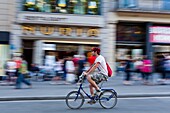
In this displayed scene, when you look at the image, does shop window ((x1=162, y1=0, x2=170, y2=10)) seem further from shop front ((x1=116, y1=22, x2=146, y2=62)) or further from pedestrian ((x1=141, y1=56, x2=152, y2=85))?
pedestrian ((x1=141, y1=56, x2=152, y2=85))

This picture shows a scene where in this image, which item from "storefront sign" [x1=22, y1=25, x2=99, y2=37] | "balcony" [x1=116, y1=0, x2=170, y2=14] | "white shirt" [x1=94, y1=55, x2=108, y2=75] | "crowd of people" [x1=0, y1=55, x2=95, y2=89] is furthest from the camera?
"balcony" [x1=116, y1=0, x2=170, y2=14]

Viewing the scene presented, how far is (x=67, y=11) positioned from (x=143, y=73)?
624cm

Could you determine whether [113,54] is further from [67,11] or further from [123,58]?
[67,11]

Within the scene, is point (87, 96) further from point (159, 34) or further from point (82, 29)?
point (159, 34)

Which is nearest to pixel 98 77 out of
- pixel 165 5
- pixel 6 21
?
pixel 6 21

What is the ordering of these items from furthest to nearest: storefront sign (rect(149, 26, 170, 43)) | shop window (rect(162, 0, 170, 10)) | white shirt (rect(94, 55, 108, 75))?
storefront sign (rect(149, 26, 170, 43)), shop window (rect(162, 0, 170, 10)), white shirt (rect(94, 55, 108, 75))

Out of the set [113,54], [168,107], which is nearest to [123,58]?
[113,54]

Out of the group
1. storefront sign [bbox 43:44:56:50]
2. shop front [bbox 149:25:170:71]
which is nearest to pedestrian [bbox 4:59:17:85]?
storefront sign [bbox 43:44:56:50]

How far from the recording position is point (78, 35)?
19.8m

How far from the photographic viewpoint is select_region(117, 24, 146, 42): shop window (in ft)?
68.7

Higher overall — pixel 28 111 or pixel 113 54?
pixel 113 54

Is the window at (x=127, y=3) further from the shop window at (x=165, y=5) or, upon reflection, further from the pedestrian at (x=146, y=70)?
the pedestrian at (x=146, y=70)

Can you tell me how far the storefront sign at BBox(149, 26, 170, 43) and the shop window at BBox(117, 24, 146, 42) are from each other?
0.64m

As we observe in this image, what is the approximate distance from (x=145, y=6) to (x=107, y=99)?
39.5 ft
